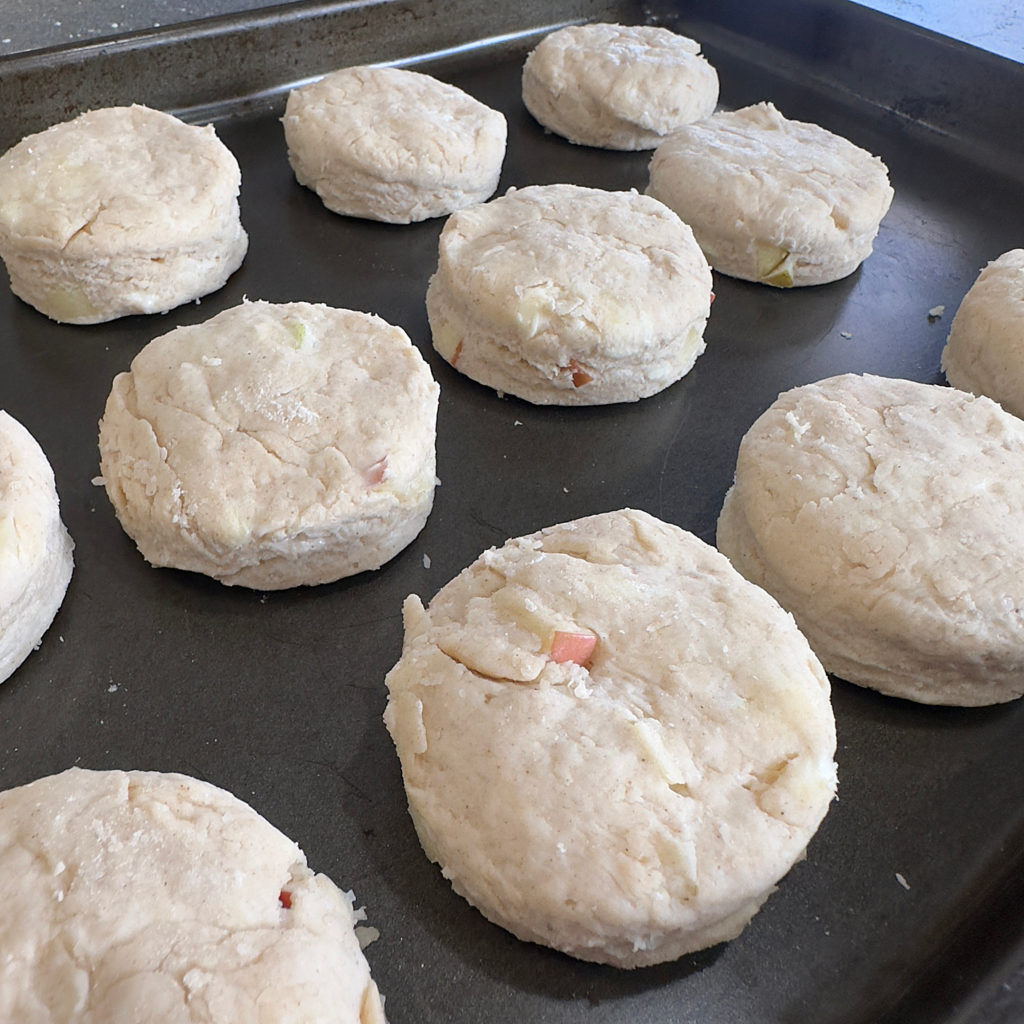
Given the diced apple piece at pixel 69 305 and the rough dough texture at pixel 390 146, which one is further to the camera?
the rough dough texture at pixel 390 146

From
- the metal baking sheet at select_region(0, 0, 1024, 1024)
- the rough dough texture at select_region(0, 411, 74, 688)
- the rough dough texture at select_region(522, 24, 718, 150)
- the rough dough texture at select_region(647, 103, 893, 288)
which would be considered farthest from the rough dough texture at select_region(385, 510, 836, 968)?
the rough dough texture at select_region(522, 24, 718, 150)

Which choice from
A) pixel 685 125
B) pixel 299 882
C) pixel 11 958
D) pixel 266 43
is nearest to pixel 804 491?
pixel 299 882

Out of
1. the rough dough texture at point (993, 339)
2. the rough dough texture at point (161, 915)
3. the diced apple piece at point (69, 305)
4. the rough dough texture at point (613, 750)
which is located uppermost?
the rough dough texture at point (993, 339)

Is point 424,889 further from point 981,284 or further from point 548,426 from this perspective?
point 981,284

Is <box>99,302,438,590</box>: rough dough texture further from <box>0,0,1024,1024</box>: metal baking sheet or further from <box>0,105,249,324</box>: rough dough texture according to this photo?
<box>0,105,249,324</box>: rough dough texture

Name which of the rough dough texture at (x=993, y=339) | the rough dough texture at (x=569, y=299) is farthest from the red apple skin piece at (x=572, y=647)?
the rough dough texture at (x=993, y=339)

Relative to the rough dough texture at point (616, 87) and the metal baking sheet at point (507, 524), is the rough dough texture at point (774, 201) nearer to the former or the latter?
the metal baking sheet at point (507, 524)
